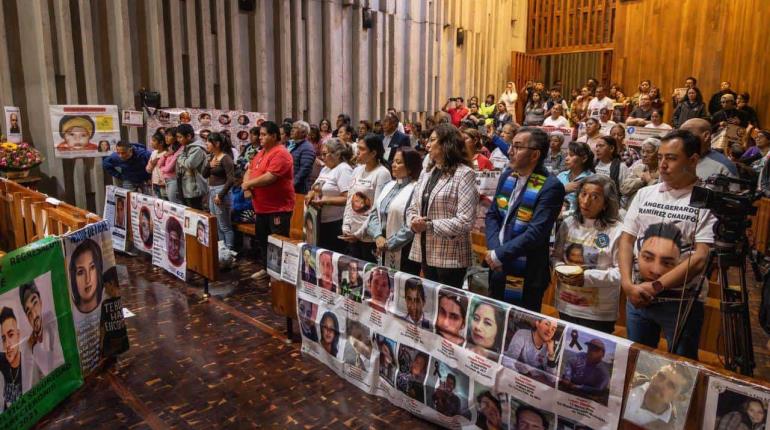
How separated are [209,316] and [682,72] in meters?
12.3

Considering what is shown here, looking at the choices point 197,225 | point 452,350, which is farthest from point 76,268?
point 452,350

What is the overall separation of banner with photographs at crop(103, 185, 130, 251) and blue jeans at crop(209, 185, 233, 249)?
1.05 m

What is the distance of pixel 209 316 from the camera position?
496 cm

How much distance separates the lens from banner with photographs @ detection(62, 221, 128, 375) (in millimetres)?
3646

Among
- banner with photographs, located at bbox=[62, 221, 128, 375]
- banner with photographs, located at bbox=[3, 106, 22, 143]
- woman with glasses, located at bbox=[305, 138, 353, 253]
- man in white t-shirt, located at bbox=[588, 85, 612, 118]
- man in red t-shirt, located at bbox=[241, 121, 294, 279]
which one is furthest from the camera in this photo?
man in white t-shirt, located at bbox=[588, 85, 612, 118]

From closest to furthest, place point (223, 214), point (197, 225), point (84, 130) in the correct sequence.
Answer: point (197, 225) → point (223, 214) → point (84, 130)

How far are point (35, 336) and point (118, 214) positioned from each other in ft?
13.6

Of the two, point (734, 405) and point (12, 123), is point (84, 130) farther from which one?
point (734, 405)

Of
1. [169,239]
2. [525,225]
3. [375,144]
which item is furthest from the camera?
[169,239]

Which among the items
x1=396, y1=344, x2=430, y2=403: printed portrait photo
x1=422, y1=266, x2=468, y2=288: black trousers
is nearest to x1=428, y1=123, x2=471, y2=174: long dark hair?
x1=422, y1=266, x2=468, y2=288: black trousers

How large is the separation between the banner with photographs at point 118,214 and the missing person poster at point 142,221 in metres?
0.18

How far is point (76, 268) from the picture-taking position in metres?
3.65

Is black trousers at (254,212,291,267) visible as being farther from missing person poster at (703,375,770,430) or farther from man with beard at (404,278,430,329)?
missing person poster at (703,375,770,430)

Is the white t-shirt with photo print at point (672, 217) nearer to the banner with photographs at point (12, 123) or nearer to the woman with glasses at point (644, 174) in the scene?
the woman with glasses at point (644, 174)
